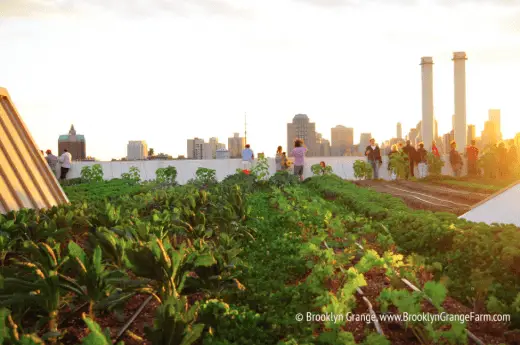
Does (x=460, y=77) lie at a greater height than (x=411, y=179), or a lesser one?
greater

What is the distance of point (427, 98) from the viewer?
27266 millimetres

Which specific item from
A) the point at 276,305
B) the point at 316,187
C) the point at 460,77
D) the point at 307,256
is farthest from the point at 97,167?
the point at 276,305

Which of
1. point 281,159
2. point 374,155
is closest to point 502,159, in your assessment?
point 374,155

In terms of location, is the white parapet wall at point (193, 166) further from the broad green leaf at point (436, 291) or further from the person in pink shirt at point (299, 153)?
the broad green leaf at point (436, 291)

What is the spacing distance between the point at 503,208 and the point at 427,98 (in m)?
20.0

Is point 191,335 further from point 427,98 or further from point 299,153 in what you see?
point 427,98

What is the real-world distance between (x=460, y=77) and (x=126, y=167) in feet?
54.1

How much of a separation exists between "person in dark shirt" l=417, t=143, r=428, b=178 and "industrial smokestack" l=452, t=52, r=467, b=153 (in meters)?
3.18

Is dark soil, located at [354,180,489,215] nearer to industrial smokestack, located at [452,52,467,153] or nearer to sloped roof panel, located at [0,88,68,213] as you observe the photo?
sloped roof panel, located at [0,88,68,213]

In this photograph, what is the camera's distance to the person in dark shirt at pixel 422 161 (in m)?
23.6

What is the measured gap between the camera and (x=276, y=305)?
405cm

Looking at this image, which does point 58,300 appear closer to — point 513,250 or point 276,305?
point 276,305

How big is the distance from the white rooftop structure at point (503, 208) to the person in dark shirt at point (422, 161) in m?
15.4

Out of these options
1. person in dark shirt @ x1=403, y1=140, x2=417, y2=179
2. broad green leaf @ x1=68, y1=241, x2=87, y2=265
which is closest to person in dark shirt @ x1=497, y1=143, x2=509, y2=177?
person in dark shirt @ x1=403, y1=140, x2=417, y2=179
